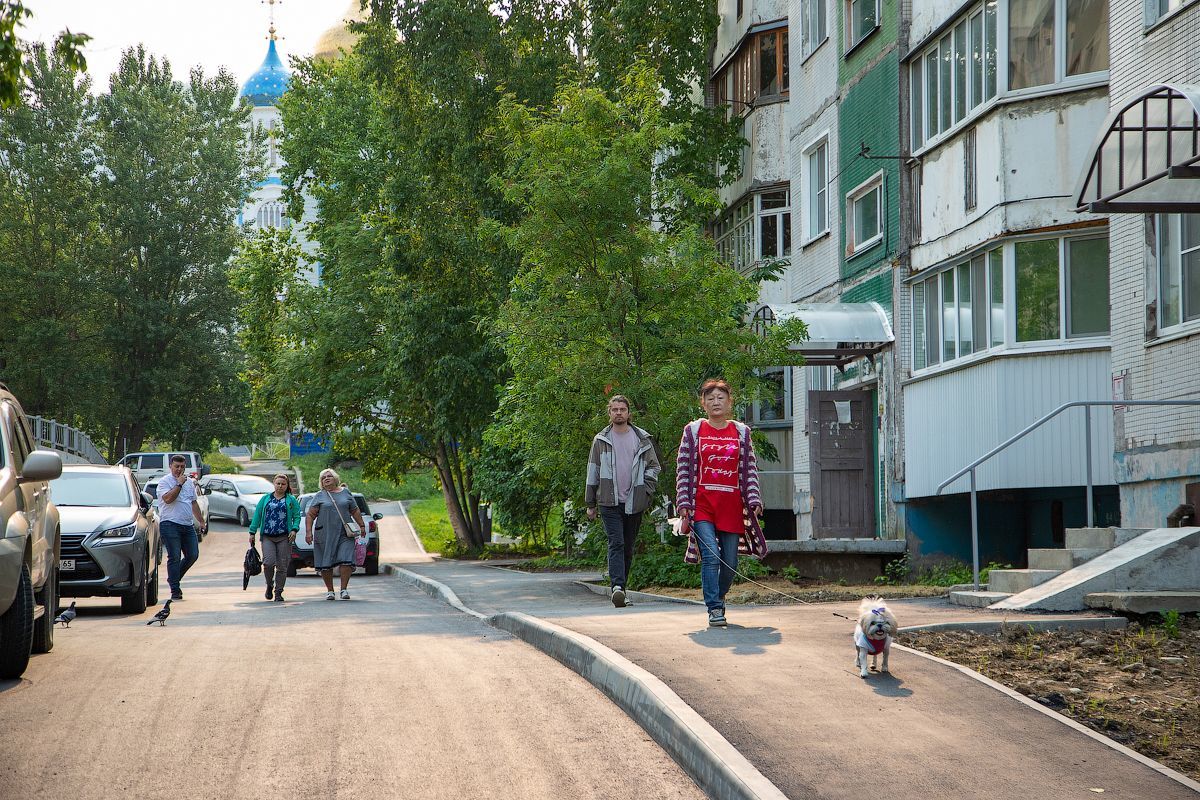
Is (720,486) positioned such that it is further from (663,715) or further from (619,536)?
(663,715)

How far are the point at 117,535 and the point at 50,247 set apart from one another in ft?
140

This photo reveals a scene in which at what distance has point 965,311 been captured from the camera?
18234 mm

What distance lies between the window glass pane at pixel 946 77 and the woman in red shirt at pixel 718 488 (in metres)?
9.91

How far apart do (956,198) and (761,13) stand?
32.0 feet

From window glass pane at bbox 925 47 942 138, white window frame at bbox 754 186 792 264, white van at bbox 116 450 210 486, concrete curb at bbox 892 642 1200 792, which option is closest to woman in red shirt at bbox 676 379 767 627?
concrete curb at bbox 892 642 1200 792

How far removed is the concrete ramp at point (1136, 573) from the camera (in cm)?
1098

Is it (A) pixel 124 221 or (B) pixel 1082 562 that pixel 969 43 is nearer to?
(B) pixel 1082 562

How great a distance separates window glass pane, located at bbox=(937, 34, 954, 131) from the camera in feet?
61.3

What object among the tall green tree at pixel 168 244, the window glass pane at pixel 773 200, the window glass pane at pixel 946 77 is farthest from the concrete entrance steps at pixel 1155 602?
the tall green tree at pixel 168 244

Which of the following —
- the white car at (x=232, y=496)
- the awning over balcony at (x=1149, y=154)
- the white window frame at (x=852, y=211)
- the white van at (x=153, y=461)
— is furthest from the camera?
the white van at (x=153, y=461)

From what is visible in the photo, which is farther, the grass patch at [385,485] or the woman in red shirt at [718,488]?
the grass patch at [385,485]

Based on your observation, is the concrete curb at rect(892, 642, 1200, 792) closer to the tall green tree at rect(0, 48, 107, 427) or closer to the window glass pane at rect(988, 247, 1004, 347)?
the window glass pane at rect(988, 247, 1004, 347)

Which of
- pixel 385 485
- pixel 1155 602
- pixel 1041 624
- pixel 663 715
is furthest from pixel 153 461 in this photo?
pixel 663 715

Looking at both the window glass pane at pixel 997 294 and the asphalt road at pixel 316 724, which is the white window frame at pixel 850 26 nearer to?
the window glass pane at pixel 997 294
